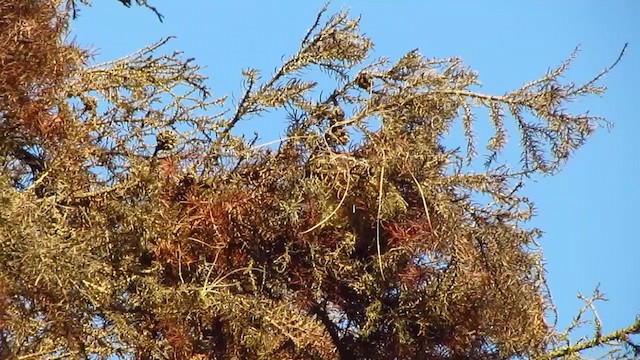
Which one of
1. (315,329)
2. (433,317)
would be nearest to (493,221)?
(433,317)

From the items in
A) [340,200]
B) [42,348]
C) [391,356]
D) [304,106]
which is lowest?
[42,348]

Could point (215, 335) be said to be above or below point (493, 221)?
→ below

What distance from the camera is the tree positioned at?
1142mm

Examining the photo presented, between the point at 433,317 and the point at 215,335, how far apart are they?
0.23 m

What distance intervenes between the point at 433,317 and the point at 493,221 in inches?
4.8

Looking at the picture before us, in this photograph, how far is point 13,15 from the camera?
119 cm

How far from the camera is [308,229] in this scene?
117 cm

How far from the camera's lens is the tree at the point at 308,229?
1142 millimetres

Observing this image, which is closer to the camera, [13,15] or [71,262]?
[71,262]

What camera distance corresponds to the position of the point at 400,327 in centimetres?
117

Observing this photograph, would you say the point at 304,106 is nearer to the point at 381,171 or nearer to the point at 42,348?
the point at 381,171

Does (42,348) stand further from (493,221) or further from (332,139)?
(493,221)

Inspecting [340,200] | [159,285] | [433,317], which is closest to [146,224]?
[159,285]

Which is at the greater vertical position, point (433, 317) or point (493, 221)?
point (493, 221)
